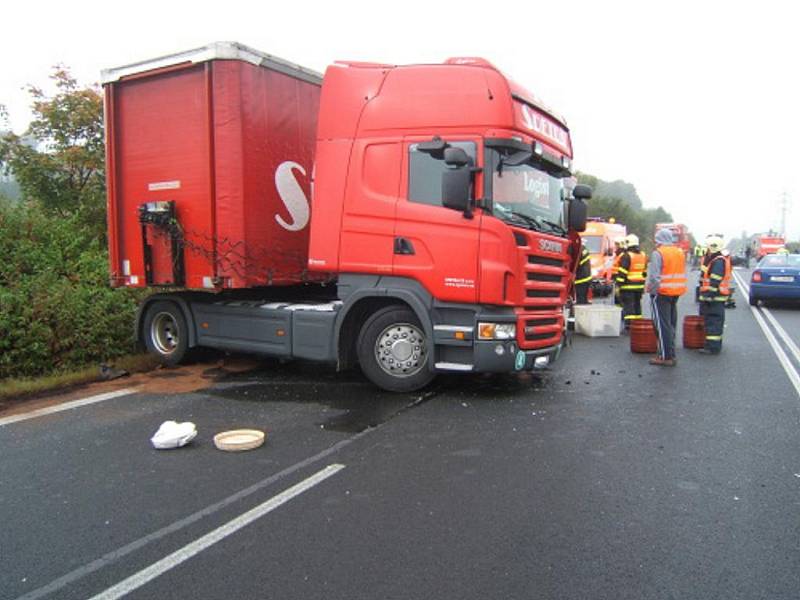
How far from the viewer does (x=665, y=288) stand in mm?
8930

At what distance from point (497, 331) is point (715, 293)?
5.22 m

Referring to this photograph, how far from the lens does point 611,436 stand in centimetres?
535

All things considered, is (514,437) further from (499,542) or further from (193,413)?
(193,413)

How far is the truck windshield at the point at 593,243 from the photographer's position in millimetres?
19828

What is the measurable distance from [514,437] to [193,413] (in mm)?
3110

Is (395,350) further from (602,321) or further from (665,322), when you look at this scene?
(602,321)

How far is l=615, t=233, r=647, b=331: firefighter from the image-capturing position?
11.4m

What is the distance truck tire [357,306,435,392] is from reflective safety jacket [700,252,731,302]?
5.48 meters

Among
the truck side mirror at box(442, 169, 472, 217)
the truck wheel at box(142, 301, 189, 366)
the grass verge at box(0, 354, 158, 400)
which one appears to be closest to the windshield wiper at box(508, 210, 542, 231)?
the truck side mirror at box(442, 169, 472, 217)

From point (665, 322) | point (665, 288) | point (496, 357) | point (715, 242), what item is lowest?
point (496, 357)

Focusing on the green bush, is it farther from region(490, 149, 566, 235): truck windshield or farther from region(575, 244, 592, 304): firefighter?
region(575, 244, 592, 304): firefighter

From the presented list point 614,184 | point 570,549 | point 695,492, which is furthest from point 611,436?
point 614,184

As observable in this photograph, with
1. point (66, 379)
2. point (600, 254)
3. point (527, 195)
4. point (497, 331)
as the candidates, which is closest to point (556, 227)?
point (527, 195)

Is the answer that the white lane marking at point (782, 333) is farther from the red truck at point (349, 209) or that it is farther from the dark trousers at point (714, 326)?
the red truck at point (349, 209)
